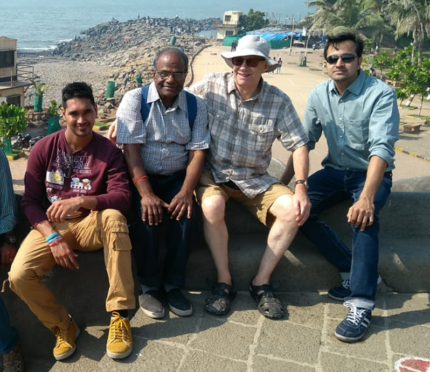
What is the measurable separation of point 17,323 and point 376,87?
10.2 ft

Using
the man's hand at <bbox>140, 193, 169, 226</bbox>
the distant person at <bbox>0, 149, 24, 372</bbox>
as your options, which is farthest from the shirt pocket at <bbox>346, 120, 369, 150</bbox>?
the distant person at <bbox>0, 149, 24, 372</bbox>

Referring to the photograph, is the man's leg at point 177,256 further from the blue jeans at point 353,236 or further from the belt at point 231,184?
→ the blue jeans at point 353,236

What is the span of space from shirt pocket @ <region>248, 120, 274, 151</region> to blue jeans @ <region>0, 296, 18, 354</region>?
196 centimetres

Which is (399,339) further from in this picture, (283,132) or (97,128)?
(97,128)

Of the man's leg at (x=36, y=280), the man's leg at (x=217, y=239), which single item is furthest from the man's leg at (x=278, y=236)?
the man's leg at (x=36, y=280)

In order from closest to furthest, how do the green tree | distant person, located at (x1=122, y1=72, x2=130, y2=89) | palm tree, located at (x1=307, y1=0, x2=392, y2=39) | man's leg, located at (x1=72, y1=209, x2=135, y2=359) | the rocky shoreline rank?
man's leg, located at (x1=72, y1=209, x2=135, y2=359), the rocky shoreline, distant person, located at (x1=122, y1=72, x2=130, y2=89), palm tree, located at (x1=307, y1=0, x2=392, y2=39), the green tree

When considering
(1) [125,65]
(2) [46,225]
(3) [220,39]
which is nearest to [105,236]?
(2) [46,225]

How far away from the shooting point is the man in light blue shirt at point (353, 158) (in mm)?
3359

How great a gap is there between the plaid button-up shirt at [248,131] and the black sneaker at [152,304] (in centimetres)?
94

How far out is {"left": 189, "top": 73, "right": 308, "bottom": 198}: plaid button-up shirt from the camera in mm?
3752

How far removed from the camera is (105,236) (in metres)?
3.18

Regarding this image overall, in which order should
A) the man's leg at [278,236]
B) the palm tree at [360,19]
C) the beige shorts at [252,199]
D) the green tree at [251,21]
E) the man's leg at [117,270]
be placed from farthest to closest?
1. the green tree at [251,21]
2. the palm tree at [360,19]
3. the beige shorts at [252,199]
4. the man's leg at [278,236]
5. the man's leg at [117,270]

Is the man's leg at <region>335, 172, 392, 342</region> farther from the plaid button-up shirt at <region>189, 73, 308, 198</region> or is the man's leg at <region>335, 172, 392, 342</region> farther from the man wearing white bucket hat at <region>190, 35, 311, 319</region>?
the plaid button-up shirt at <region>189, 73, 308, 198</region>

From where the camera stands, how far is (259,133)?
3752 millimetres
